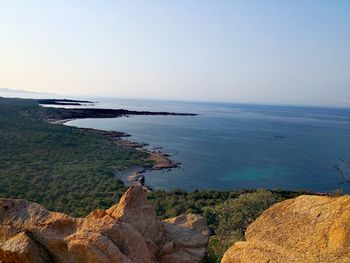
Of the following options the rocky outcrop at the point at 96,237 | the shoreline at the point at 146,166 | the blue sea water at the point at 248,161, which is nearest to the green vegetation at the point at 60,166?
the shoreline at the point at 146,166

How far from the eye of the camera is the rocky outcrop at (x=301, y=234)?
954 centimetres

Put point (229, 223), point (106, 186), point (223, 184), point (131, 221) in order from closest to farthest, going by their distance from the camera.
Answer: point (131, 221) < point (229, 223) < point (106, 186) < point (223, 184)

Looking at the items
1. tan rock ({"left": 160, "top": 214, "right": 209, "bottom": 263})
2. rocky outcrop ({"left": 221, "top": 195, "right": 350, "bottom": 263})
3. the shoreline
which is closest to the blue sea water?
the shoreline

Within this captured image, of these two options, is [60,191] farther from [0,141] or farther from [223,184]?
[0,141]

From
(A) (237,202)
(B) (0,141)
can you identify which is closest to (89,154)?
(B) (0,141)

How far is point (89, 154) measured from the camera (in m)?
81.4

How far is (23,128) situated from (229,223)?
8820 centimetres

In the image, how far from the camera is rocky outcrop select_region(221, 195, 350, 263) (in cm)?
954

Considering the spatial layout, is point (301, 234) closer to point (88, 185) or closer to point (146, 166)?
point (88, 185)

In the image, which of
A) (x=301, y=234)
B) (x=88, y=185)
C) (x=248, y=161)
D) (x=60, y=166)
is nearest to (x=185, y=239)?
(x=301, y=234)

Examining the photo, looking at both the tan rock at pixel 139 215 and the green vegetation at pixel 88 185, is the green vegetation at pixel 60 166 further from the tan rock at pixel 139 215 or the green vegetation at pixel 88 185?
the tan rock at pixel 139 215

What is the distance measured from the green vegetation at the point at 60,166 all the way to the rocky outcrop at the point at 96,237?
2208cm

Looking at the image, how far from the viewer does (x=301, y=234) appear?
1042 centimetres

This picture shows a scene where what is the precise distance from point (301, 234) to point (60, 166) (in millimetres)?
57613
